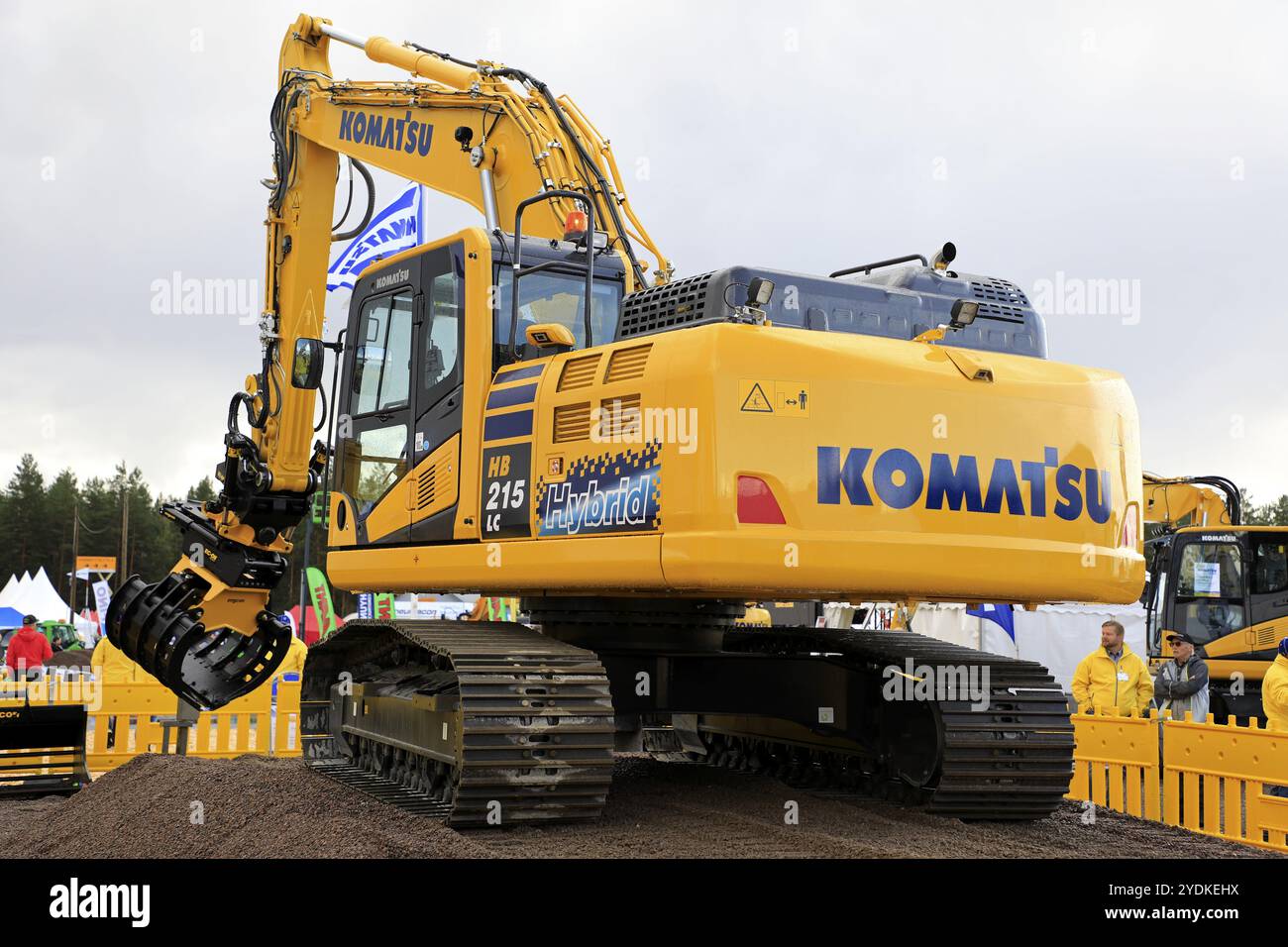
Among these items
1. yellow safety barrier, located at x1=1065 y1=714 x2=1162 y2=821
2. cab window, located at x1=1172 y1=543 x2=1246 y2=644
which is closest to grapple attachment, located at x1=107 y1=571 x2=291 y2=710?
yellow safety barrier, located at x1=1065 y1=714 x2=1162 y2=821

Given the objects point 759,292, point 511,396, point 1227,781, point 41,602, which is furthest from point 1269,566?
point 41,602

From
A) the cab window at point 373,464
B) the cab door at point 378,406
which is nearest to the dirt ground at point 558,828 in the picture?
the cab door at point 378,406

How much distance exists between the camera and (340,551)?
8.88 meters

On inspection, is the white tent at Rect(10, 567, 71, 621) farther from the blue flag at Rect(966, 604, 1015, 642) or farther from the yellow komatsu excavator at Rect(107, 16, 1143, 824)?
the yellow komatsu excavator at Rect(107, 16, 1143, 824)

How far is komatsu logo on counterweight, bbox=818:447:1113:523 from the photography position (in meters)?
6.48

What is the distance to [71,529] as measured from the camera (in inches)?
3661

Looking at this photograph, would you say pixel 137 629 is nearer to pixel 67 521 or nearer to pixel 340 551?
pixel 340 551

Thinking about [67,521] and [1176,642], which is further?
[67,521]

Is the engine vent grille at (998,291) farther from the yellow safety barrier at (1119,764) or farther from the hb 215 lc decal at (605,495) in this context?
the yellow safety barrier at (1119,764)

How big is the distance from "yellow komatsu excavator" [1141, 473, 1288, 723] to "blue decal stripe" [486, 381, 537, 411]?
12.7m
